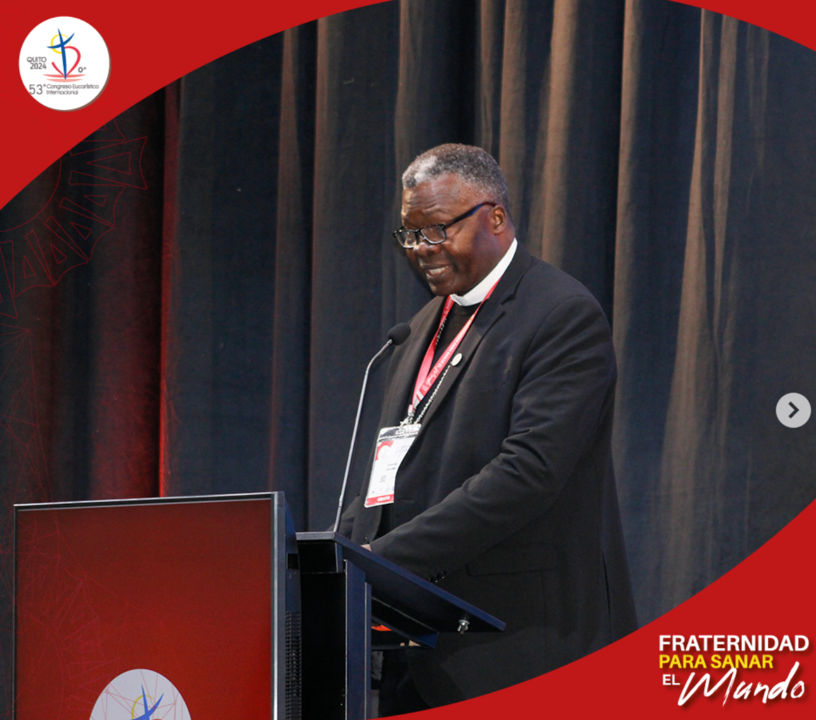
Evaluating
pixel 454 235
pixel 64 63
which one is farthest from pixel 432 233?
pixel 64 63

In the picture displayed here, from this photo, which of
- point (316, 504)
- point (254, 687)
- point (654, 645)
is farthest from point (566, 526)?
point (316, 504)

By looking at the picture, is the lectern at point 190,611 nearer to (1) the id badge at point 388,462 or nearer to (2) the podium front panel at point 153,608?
(2) the podium front panel at point 153,608

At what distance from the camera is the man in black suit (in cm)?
187

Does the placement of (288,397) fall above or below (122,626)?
above

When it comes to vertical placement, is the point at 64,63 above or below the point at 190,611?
above

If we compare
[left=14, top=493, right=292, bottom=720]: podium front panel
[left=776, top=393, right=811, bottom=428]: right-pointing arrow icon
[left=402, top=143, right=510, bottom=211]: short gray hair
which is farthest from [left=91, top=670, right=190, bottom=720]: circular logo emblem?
[left=776, top=393, right=811, bottom=428]: right-pointing arrow icon

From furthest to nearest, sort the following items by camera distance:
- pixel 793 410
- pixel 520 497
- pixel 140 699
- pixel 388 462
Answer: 1. pixel 793 410
2. pixel 388 462
3. pixel 520 497
4. pixel 140 699

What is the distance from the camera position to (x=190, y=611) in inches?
51.1

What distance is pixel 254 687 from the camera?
127 cm

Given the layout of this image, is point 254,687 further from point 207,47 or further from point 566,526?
point 207,47

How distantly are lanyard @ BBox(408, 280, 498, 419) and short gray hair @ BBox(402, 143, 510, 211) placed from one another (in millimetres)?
230

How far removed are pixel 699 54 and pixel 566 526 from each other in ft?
4.37

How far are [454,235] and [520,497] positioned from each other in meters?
0.65

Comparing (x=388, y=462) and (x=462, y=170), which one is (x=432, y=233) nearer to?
(x=462, y=170)
